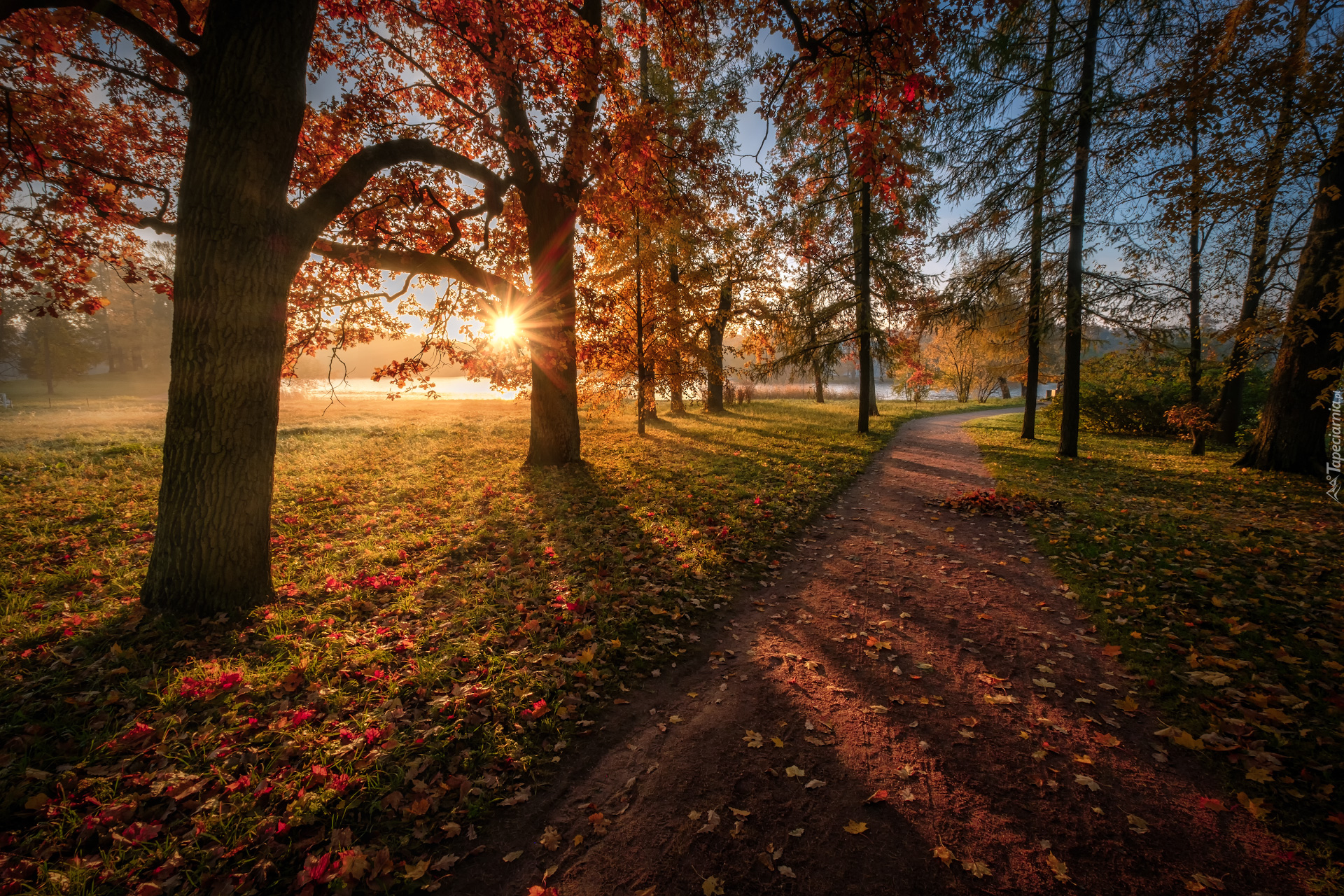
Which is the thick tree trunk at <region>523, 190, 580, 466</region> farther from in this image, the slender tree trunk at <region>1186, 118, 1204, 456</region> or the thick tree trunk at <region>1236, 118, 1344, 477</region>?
the slender tree trunk at <region>1186, 118, 1204, 456</region>

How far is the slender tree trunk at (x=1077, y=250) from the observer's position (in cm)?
1091

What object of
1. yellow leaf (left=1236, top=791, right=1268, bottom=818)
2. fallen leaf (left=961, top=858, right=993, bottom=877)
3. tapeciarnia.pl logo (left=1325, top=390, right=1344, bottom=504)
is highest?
tapeciarnia.pl logo (left=1325, top=390, right=1344, bottom=504)

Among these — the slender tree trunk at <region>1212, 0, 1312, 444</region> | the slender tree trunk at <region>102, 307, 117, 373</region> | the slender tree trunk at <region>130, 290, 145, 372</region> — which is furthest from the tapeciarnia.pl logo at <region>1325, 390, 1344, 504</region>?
the slender tree trunk at <region>130, 290, 145, 372</region>

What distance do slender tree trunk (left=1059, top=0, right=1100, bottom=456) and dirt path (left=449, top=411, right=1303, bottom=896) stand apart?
32.5 feet

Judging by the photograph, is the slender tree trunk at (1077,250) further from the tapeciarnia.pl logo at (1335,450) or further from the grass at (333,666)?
the grass at (333,666)

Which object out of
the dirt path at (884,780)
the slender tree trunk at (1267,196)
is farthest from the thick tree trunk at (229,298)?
the slender tree trunk at (1267,196)

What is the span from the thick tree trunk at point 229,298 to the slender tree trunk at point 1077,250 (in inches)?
586

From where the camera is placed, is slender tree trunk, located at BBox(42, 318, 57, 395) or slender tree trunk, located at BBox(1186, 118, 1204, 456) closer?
slender tree trunk, located at BBox(1186, 118, 1204, 456)

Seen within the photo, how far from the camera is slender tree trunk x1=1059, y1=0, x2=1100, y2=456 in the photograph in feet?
35.8

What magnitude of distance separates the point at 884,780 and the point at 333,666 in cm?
403

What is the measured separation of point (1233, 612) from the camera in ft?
14.8

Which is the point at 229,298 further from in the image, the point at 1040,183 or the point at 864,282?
the point at 1040,183

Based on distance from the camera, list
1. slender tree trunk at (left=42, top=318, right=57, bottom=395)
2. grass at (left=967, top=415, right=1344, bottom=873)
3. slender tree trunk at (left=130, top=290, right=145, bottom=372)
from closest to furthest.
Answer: grass at (left=967, top=415, right=1344, bottom=873) → slender tree trunk at (left=42, top=318, right=57, bottom=395) → slender tree trunk at (left=130, top=290, right=145, bottom=372)

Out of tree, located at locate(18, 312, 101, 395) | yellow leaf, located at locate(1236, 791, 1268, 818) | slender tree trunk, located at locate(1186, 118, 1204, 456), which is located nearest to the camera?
yellow leaf, located at locate(1236, 791, 1268, 818)
